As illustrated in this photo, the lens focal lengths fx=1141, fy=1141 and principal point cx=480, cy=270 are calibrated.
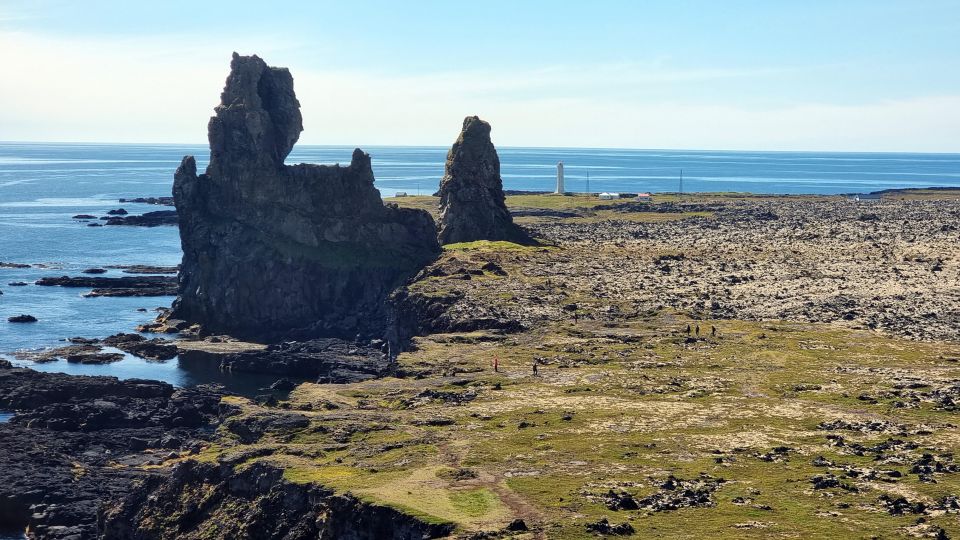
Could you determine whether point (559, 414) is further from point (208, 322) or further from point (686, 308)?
point (208, 322)

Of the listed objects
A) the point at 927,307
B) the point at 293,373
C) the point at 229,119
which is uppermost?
the point at 229,119

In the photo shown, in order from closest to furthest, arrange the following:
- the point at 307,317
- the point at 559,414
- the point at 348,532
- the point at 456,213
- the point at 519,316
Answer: the point at 348,532 < the point at 559,414 < the point at 519,316 < the point at 307,317 < the point at 456,213

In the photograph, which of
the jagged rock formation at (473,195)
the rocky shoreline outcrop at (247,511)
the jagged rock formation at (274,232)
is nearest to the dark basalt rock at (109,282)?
the jagged rock formation at (274,232)

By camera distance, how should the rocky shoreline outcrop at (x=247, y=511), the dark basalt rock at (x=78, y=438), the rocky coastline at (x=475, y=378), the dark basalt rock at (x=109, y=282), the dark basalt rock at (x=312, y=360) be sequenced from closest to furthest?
the rocky shoreline outcrop at (x=247, y=511) < the rocky coastline at (x=475, y=378) < the dark basalt rock at (x=78, y=438) < the dark basalt rock at (x=312, y=360) < the dark basalt rock at (x=109, y=282)

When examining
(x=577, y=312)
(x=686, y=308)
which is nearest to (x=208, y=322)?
(x=577, y=312)

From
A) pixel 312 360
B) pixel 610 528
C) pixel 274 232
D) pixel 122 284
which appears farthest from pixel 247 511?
pixel 122 284

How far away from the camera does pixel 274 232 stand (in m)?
156

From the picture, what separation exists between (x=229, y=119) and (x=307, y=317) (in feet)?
102

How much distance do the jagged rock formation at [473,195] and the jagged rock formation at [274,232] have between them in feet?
39.1

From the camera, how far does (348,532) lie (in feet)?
201

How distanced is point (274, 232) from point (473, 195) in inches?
1232

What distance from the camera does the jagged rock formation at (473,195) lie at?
557ft

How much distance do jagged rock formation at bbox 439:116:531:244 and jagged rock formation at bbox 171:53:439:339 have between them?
11.9 m

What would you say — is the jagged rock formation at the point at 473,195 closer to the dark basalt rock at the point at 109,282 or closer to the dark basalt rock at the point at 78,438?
the dark basalt rock at the point at 109,282
